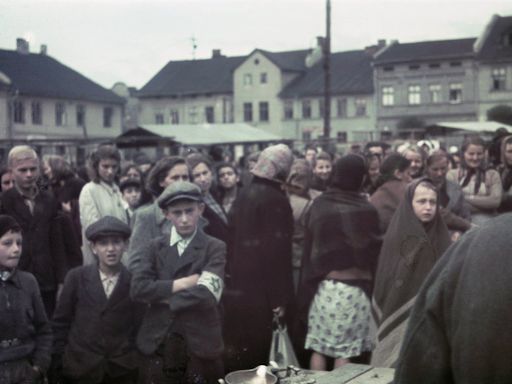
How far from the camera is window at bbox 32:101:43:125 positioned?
4134 cm

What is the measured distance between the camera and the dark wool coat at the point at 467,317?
5.04 ft

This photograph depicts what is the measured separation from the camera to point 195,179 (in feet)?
21.7

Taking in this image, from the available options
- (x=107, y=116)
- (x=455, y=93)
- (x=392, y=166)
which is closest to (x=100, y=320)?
(x=392, y=166)

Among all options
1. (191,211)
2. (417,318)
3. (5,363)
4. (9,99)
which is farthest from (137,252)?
(9,99)

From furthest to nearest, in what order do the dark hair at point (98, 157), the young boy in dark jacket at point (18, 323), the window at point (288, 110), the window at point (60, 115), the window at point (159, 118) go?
the window at point (159, 118) < the window at point (288, 110) < the window at point (60, 115) < the dark hair at point (98, 157) < the young boy in dark jacket at point (18, 323)

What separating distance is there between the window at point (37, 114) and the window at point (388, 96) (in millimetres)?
22296

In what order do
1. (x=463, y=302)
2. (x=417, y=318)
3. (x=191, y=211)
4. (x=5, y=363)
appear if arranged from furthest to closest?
(x=191, y=211) < (x=5, y=363) < (x=417, y=318) < (x=463, y=302)

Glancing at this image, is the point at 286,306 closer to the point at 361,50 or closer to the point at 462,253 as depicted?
the point at 462,253

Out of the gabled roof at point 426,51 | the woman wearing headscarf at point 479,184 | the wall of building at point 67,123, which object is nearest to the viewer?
the woman wearing headscarf at point 479,184

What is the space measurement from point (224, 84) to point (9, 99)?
105 feet

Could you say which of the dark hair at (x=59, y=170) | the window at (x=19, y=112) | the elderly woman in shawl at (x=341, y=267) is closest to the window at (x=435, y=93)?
the window at (x=19, y=112)

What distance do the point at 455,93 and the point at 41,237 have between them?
1737 inches

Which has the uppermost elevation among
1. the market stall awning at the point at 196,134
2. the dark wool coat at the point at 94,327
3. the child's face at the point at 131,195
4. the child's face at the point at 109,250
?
the market stall awning at the point at 196,134

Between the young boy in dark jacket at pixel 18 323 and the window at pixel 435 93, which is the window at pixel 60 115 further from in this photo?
the young boy in dark jacket at pixel 18 323
